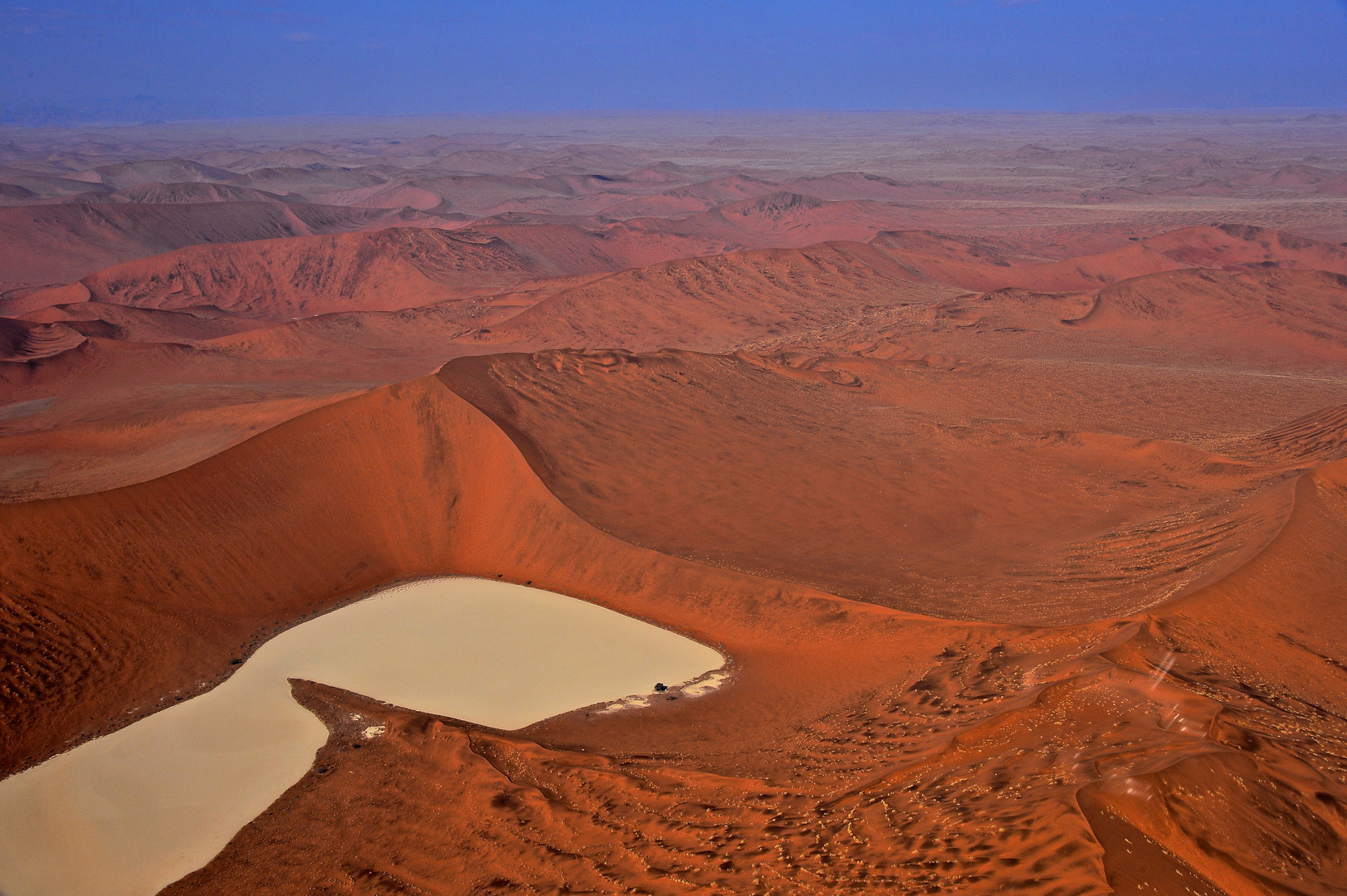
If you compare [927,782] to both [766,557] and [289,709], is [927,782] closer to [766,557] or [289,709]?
[766,557]

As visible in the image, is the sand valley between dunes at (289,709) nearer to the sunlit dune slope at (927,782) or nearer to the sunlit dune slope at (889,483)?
the sunlit dune slope at (927,782)

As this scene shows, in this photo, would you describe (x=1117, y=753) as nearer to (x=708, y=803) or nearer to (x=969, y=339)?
(x=708, y=803)

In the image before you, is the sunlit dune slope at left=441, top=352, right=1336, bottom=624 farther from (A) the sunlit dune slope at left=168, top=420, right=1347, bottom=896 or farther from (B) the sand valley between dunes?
(B) the sand valley between dunes

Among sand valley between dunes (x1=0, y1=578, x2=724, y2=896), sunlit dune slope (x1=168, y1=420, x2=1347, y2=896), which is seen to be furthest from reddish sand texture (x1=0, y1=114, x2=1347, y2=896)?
sand valley between dunes (x1=0, y1=578, x2=724, y2=896)

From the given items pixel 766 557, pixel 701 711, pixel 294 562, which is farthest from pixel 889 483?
pixel 294 562

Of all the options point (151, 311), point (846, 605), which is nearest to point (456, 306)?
point (151, 311)

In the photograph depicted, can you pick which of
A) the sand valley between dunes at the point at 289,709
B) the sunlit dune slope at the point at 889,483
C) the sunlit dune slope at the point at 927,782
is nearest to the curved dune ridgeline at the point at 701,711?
the sunlit dune slope at the point at 927,782
